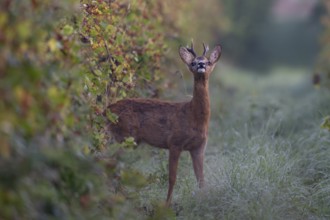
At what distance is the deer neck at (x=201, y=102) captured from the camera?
9109 mm

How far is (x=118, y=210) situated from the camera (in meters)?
6.57

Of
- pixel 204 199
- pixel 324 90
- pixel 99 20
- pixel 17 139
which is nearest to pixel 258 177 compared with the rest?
A: pixel 204 199

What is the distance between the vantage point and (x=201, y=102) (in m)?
9.14

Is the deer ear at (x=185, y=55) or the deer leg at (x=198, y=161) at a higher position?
the deer ear at (x=185, y=55)

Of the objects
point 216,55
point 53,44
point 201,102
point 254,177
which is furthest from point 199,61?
point 53,44

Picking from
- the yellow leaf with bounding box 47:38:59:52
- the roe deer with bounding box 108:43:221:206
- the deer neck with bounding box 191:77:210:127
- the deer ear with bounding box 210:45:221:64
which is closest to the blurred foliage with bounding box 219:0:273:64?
the deer ear with bounding box 210:45:221:64

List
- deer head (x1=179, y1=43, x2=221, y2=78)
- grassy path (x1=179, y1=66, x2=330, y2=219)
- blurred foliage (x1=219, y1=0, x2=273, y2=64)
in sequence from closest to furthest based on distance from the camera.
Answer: grassy path (x1=179, y1=66, x2=330, y2=219) → deer head (x1=179, y1=43, x2=221, y2=78) → blurred foliage (x1=219, y1=0, x2=273, y2=64)

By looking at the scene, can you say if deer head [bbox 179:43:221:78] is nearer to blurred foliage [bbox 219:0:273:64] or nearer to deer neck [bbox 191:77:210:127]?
deer neck [bbox 191:77:210:127]

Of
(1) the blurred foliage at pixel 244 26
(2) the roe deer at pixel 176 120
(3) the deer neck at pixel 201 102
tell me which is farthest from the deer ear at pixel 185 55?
(1) the blurred foliage at pixel 244 26

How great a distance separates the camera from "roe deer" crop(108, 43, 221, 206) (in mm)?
9047

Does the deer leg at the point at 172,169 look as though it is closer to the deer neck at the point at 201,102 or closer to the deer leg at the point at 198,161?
the deer leg at the point at 198,161

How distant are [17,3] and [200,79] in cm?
371

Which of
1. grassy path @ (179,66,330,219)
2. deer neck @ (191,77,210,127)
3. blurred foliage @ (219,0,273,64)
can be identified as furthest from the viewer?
blurred foliage @ (219,0,273,64)

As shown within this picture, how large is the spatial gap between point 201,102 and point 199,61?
20.0 inches
